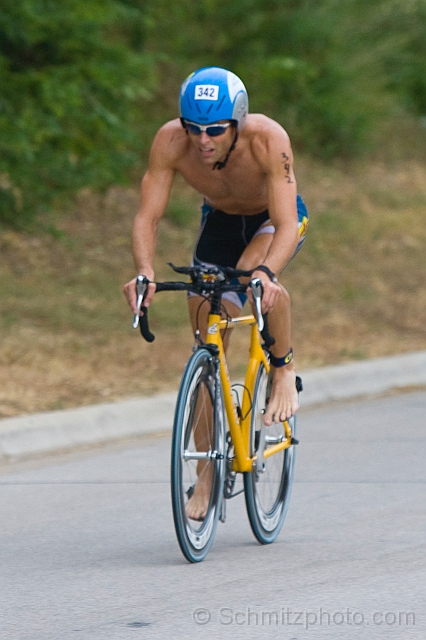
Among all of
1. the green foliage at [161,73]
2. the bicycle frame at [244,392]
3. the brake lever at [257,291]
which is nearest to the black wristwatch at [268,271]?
the brake lever at [257,291]

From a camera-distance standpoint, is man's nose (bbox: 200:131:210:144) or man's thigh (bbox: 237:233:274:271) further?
man's thigh (bbox: 237:233:274:271)

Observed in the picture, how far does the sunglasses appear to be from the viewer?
5.15 m

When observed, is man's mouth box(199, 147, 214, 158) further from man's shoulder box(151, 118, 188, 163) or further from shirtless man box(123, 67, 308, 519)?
man's shoulder box(151, 118, 188, 163)

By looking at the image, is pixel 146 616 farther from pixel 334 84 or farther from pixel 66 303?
pixel 334 84

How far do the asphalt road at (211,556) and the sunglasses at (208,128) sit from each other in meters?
1.73

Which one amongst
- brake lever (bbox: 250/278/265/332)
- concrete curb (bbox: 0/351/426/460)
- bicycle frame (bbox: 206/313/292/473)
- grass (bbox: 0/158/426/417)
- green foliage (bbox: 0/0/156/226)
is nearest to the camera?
brake lever (bbox: 250/278/265/332)

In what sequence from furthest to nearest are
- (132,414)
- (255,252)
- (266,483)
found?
(132,414)
(266,483)
(255,252)

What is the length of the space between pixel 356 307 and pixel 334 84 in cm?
637

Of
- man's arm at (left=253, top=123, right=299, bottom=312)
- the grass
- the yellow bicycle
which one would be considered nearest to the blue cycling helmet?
man's arm at (left=253, top=123, right=299, bottom=312)

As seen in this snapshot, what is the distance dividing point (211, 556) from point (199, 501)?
266 mm

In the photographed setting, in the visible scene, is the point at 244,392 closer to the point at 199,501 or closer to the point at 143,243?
the point at 199,501

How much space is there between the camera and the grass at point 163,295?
921cm

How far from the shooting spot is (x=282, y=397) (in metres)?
5.58

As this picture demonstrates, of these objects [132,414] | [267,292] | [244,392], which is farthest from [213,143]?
[132,414]
